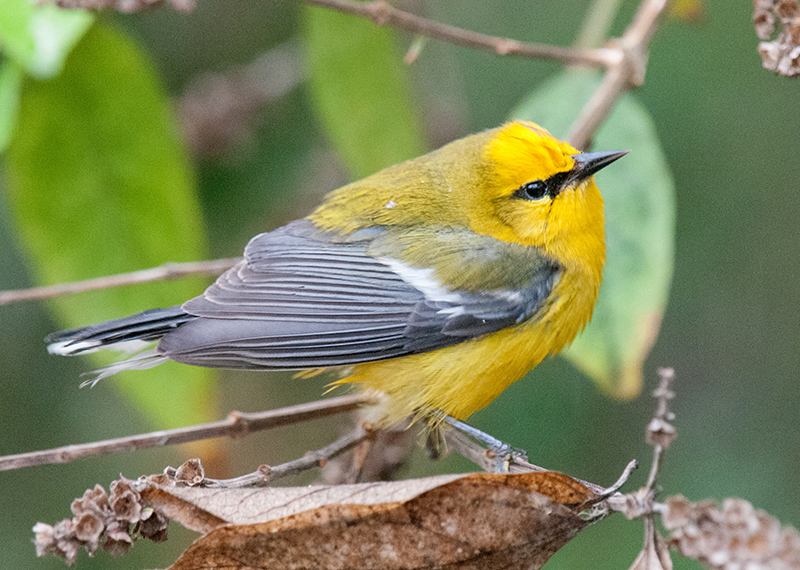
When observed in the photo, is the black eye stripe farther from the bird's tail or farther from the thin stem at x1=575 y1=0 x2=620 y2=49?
the bird's tail

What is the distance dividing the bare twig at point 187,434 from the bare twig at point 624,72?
123 cm

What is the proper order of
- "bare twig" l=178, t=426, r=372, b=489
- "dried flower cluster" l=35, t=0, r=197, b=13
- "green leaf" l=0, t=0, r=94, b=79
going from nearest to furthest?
"bare twig" l=178, t=426, r=372, b=489 < "dried flower cluster" l=35, t=0, r=197, b=13 < "green leaf" l=0, t=0, r=94, b=79

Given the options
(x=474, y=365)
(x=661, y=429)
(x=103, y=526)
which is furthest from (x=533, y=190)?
(x=103, y=526)

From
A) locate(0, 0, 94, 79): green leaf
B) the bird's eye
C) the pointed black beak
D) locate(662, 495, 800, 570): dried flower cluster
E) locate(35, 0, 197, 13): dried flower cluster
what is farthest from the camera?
the bird's eye

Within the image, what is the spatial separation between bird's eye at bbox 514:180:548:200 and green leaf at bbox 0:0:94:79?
1408 millimetres

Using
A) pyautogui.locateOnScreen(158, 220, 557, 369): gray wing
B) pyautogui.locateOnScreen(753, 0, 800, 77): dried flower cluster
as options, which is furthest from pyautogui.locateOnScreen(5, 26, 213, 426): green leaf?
pyautogui.locateOnScreen(753, 0, 800, 77): dried flower cluster

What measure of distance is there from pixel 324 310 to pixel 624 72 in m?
1.31

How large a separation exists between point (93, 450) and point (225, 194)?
1.79m

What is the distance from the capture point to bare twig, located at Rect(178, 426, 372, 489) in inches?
70.6

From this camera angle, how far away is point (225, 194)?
351 centimetres

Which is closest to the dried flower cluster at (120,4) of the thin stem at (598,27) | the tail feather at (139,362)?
the tail feather at (139,362)

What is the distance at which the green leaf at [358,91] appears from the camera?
2.97 metres

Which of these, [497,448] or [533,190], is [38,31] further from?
[497,448]

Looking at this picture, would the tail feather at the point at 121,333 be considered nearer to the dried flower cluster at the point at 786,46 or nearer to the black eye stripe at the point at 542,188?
the black eye stripe at the point at 542,188
